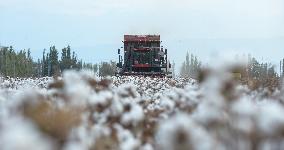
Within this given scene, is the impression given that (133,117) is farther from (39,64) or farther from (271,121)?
(39,64)

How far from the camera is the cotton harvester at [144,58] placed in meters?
40.7

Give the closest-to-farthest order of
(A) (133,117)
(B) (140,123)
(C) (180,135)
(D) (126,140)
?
(C) (180,135) < (D) (126,140) < (A) (133,117) < (B) (140,123)

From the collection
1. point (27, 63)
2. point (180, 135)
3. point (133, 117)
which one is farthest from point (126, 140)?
point (27, 63)

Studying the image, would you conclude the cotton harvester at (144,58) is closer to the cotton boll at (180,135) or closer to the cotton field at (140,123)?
the cotton field at (140,123)

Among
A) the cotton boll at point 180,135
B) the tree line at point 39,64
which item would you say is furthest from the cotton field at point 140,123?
the tree line at point 39,64

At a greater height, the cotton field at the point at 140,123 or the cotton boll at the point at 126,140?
the cotton field at the point at 140,123

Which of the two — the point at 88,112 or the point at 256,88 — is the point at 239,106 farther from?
the point at 256,88

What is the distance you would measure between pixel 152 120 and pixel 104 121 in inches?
31.3

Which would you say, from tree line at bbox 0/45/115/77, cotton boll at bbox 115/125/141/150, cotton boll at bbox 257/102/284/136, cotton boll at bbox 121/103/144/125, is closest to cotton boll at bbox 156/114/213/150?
cotton boll at bbox 257/102/284/136

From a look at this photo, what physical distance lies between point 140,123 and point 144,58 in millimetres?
33596

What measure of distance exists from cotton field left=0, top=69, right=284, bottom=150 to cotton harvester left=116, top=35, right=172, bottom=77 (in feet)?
103

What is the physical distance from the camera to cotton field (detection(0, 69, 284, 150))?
4699 mm

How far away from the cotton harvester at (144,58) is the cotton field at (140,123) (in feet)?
103

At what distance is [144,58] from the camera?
41.4 metres
